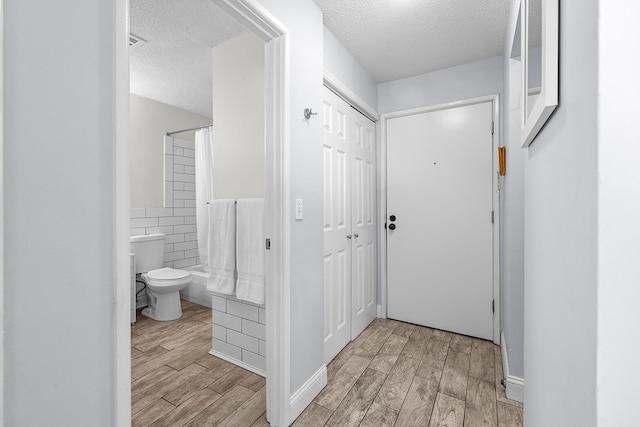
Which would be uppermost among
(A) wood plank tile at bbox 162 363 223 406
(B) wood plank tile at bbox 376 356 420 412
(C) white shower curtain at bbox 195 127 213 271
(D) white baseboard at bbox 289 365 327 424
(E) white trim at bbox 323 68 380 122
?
(E) white trim at bbox 323 68 380 122

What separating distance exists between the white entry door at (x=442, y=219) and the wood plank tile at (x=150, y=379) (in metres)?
1.95

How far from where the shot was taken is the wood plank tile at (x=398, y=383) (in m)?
1.70

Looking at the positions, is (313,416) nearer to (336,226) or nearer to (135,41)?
(336,226)

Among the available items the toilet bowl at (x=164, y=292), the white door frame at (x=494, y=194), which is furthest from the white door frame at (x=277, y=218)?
the toilet bowl at (x=164, y=292)

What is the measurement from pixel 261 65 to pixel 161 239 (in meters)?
2.32

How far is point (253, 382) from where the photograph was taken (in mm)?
1911

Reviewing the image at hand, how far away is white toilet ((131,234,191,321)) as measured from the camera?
2887 millimetres

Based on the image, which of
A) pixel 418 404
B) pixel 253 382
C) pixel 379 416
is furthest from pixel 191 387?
pixel 418 404

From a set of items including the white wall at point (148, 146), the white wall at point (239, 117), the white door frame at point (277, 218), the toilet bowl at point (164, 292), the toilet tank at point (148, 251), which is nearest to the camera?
the white door frame at point (277, 218)

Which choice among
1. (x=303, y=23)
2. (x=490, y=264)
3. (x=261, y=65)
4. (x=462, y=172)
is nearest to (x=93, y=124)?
(x=303, y=23)

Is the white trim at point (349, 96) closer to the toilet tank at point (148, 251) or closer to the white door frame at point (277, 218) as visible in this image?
the white door frame at point (277, 218)

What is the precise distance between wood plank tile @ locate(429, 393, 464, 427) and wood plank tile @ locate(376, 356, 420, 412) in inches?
7.1

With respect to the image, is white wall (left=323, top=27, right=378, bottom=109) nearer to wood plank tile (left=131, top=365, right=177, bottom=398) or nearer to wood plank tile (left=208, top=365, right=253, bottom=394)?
wood plank tile (left=208, top=365, right=253, bottom=394)

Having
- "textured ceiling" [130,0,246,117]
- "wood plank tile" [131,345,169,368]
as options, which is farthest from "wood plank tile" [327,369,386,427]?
"textured ceiling" [130,0,246,117]
